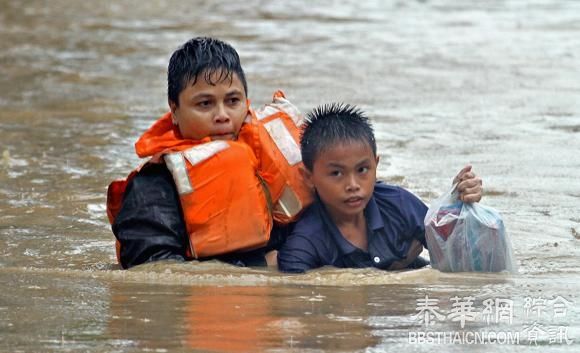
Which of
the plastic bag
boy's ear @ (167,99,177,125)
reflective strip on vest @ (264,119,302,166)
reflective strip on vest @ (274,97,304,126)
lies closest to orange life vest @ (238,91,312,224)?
reflective strip on vest @ (264,119,302,166)

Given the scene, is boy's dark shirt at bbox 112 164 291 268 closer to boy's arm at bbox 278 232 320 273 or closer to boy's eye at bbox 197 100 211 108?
boy's arm at bbox 278 232 320 273

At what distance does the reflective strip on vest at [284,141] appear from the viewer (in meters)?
5.52

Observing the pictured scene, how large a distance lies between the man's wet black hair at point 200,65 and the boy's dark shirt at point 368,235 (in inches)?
26.9

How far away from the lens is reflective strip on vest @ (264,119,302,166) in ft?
18.1

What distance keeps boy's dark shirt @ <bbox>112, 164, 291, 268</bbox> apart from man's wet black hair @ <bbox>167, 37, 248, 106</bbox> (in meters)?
0.38

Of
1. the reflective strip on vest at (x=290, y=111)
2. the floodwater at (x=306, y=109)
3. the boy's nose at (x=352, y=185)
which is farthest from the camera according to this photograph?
the reflective strip on vest at (x=290, y=111)

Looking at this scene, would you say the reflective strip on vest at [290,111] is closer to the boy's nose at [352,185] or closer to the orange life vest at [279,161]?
the orange life vest at [279,161]

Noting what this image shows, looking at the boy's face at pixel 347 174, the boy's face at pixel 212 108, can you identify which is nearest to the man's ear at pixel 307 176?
the boy's face at pixel 347 174

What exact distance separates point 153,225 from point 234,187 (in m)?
0.38

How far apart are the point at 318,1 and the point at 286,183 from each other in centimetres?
1373

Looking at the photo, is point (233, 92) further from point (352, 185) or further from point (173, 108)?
point (352, 185)

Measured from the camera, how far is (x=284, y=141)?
18.2 feet

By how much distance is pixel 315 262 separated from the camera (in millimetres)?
5375

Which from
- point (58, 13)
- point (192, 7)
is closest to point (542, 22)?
point (192, 7)
